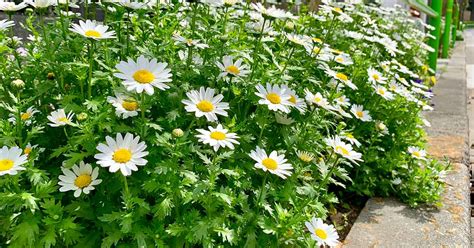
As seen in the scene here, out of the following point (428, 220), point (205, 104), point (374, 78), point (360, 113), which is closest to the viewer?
point (205, 104)

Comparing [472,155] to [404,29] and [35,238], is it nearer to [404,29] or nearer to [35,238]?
[404,29]

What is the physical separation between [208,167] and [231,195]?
0.45ft

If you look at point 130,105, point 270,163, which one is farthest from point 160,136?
point 270,163

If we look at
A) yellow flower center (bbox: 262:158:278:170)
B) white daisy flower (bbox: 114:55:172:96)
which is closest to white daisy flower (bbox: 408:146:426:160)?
yellow flower center (bbox: 262:158:278:170)

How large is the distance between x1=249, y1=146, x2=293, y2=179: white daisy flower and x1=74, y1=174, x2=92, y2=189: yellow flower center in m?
0.53

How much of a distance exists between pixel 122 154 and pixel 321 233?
799 millimetres

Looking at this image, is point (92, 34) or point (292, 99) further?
point (292, 99)

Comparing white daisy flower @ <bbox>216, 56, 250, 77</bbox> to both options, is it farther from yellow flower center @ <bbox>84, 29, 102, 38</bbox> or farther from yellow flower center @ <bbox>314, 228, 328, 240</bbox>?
yellow flower center @ <bbox>314, 228, 328, 240</bbox>

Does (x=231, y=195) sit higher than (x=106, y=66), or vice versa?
(x=106, y=66)

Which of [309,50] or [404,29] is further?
[404,29]

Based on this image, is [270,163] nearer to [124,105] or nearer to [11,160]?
[124,105]

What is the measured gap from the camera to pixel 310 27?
3.17 m

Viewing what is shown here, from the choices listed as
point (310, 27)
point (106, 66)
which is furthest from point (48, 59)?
point (310, 27)

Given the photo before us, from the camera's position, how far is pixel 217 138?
5.72ft
